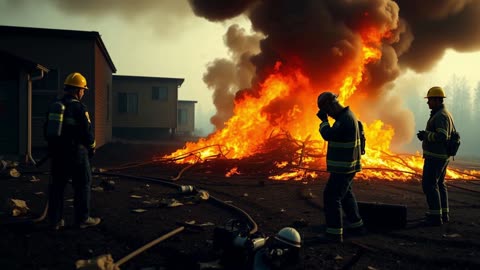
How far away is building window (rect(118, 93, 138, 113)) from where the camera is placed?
103 feet

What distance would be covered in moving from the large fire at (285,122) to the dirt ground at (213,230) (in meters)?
3.99

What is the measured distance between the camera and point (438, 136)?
6.22 m

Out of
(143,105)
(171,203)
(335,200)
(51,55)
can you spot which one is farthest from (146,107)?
(335,200)

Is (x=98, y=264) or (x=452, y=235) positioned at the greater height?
(x=98, y=264)

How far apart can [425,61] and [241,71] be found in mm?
13845

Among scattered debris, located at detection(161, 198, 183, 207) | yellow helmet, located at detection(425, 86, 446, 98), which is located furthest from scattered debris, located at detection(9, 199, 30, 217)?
yellow helmet, located at detection(425, 86, 446, 98)

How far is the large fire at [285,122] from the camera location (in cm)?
1436

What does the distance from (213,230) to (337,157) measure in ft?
6.59

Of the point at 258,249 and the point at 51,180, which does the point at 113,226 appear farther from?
the point at 258,249

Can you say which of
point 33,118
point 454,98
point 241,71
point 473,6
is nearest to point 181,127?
→ point 241,71

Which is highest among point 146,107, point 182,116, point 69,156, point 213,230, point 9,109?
point 146,107

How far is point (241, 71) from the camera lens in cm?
2903

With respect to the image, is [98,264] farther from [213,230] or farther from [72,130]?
[72,130]

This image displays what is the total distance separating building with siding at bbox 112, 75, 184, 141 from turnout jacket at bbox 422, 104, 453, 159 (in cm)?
2755
